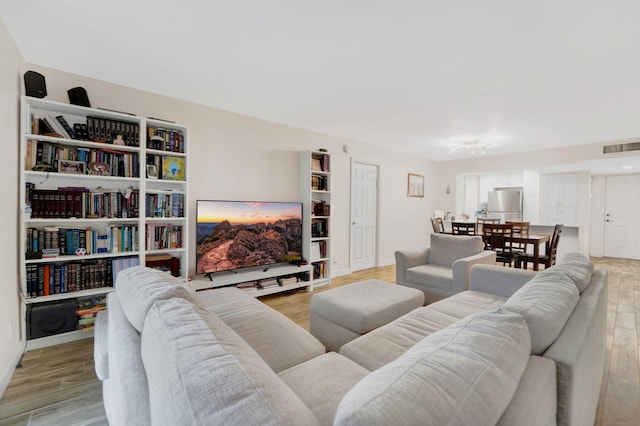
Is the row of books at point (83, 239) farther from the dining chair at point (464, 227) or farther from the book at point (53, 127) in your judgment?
the dining chair at point (464, 227)

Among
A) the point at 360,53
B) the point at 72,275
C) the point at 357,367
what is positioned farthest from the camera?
the point at 72,275

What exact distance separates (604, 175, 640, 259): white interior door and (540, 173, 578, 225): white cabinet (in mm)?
1350

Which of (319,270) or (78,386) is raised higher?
(319,270)

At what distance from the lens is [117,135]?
269 cm

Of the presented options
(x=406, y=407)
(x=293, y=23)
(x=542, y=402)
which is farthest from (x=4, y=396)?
(x=293, y=23)

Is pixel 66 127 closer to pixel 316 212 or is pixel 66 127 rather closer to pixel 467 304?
pixel 316 212

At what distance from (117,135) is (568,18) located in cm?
357

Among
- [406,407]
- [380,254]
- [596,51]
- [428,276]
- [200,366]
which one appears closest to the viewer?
[406,407]

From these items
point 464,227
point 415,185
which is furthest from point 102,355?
point 415,185

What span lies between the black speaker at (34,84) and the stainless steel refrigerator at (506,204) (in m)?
8.03

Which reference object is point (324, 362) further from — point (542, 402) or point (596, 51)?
point (596, 51)

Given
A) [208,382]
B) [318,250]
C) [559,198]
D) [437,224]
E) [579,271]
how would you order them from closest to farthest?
[208,382], [579,271], [318,250], [437,224], [559,198]

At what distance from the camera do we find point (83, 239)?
8.33 feet

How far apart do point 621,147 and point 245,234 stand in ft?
19.8
